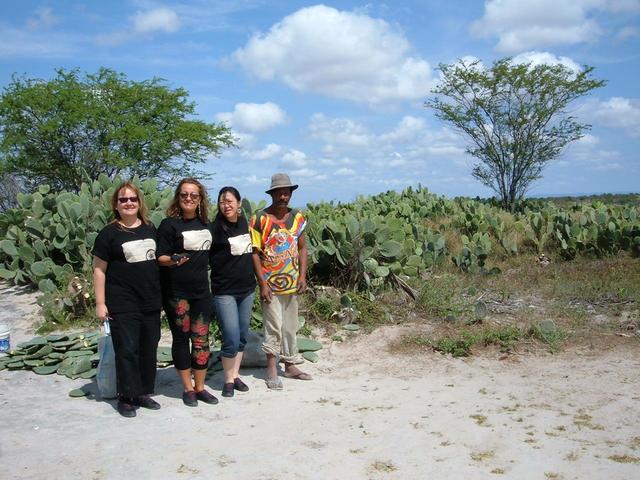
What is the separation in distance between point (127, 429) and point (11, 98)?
57.0 feet

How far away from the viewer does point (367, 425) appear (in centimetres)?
424

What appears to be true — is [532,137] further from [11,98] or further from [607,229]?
[11,98]

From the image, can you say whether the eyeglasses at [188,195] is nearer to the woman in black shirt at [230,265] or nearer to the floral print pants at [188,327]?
the woman in black shirt at [230,265]

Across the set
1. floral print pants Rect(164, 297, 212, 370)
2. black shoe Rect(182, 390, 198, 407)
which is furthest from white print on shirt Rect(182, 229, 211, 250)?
black shoe Rect(182, 390, 198, 407)

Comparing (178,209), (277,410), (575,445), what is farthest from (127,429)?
(575,445)

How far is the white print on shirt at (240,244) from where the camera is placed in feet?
15.4

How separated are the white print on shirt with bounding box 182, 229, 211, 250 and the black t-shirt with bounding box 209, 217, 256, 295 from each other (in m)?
0.09

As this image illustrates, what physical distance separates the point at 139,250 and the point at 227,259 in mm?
641

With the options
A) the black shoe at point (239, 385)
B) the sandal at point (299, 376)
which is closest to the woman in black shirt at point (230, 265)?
the black shoe at point (239, 385)

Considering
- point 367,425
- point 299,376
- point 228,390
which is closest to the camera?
point 367,425

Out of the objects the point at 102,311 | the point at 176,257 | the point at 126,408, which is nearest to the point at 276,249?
the point at 176,257

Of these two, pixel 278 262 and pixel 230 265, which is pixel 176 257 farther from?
pixel 278 262

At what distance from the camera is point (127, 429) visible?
4168 millimetres

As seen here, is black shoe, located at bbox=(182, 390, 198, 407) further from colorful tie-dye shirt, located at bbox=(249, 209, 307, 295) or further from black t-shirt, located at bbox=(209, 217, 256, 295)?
colorful tie-dye shirt, located at bbox=(249, 209, 307, 295)
